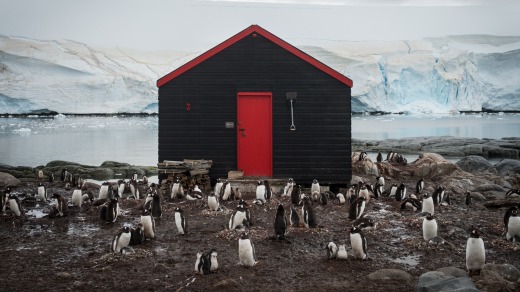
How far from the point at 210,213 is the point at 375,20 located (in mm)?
52668

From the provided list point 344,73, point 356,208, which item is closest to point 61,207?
point 356,208

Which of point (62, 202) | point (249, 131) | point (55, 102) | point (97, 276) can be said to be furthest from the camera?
point (55, 102)

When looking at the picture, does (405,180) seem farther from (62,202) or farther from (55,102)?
(55,102)

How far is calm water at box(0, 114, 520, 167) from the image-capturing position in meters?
32.6

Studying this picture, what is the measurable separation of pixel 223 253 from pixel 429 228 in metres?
3.24

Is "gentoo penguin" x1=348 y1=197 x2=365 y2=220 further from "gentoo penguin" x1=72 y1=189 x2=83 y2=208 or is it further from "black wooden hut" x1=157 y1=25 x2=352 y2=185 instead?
"gentoo penguin" x1=72 y1=189 x2=83 y2=208

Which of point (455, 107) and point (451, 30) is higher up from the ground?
point (451, 30)

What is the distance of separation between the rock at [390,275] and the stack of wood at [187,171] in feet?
25.6

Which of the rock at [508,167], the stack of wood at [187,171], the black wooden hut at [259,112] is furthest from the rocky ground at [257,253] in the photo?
the rock at [508,167]

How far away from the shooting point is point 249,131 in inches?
576

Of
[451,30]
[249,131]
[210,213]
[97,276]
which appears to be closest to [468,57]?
[451,30]

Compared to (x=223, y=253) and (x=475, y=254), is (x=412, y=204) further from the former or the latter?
(x=223, y=253)

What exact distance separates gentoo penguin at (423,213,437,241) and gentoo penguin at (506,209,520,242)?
1.17 m

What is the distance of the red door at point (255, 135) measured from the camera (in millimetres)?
14602
